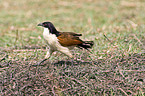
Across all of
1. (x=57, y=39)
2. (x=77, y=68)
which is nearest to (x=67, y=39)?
(x=57, y=39)

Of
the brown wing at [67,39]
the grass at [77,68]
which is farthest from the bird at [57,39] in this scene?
the grass at [77,68]

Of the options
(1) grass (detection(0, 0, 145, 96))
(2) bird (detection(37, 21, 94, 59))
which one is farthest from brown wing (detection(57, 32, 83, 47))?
(1) grass (detection(0, 0, 145, 96))

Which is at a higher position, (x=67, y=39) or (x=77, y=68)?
(x=67, y=39)

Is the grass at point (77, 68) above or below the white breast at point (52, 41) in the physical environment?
below

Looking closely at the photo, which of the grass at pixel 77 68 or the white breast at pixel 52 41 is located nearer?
the grass at pixel 77 68

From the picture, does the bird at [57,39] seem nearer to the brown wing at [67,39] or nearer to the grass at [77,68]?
the brown wing at [67,39]

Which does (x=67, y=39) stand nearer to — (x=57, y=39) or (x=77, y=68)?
(x=57, y=39)

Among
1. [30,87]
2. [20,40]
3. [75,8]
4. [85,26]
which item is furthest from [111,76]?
[75,8]

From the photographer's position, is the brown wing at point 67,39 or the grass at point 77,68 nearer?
the grass at point 77,68

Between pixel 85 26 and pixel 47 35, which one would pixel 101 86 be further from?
pixel 85 26

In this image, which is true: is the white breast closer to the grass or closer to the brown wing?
the brown wing

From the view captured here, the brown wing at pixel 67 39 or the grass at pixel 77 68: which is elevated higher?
the brown wing at pixel 67 39

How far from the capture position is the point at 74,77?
134 inches

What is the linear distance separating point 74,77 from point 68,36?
1.89 feet
